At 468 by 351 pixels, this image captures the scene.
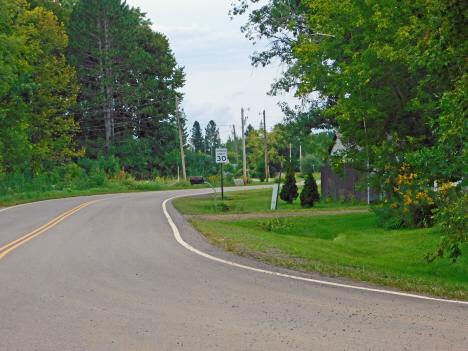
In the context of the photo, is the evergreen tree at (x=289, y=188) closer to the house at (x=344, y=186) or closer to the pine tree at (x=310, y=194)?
the house at (x=344, y=186)

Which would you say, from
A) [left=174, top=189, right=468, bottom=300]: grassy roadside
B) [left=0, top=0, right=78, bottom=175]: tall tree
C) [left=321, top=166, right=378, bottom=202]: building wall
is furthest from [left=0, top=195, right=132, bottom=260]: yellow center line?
[left=0, top=0, right=78, bottom=175]: tall tree

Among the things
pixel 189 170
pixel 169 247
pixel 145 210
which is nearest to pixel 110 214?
pixel 145 210

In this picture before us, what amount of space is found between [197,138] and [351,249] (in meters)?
149

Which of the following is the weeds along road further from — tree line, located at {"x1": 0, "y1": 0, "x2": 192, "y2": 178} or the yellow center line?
tree line, located at {"x1": 0, "y1": 0, "x2": 192, "y2": 178}

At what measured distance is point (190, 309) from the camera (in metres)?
6.89

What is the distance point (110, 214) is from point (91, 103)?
39.8 meters

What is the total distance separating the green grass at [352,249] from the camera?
30.5 ft

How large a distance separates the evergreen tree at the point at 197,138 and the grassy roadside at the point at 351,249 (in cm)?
14110

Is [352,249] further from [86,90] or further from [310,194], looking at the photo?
[86,90]

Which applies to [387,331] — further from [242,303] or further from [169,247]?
[169,247]

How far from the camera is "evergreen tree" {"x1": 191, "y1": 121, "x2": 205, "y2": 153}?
160000 mm

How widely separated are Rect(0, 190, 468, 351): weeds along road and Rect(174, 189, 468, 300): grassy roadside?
0.88 meters

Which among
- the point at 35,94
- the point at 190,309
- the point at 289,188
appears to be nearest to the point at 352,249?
the point at 190,309

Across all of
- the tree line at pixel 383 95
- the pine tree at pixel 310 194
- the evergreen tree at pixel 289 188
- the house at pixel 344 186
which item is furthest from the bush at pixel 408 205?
the evergreen tree at pixel 289 188
